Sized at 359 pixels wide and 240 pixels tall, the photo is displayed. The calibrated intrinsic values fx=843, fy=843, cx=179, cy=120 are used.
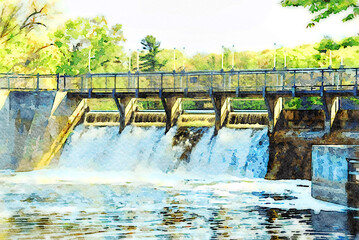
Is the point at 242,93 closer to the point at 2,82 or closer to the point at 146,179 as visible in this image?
the point at 146,179

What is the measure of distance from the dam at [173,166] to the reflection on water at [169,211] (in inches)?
1.5

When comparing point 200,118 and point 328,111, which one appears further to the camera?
point 200,118

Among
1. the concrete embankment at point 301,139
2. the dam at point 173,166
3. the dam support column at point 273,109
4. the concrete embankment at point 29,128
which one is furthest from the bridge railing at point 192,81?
the concrete embankment at point 301,139

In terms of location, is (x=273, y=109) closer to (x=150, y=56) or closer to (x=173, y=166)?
(x=173, y=166)

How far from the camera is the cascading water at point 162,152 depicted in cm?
4081

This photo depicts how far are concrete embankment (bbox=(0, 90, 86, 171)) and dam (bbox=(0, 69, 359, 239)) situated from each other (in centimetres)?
5

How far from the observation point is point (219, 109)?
4381cm

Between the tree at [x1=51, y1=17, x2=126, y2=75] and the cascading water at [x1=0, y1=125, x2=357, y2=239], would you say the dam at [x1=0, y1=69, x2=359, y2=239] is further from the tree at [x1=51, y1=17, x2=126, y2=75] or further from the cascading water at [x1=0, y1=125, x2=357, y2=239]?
the tree at [x1=51, y1=17, x2=126, y2=75]

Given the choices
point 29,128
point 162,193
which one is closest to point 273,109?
point 162,193

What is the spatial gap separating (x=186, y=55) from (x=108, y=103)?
46694mm

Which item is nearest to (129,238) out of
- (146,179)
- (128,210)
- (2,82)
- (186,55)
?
(128,210)

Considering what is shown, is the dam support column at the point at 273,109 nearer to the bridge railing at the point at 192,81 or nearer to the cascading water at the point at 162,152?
the cascading water at the point at 162,152

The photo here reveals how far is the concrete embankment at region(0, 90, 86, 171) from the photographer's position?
45812 mm

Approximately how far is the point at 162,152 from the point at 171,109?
2.98 metres
